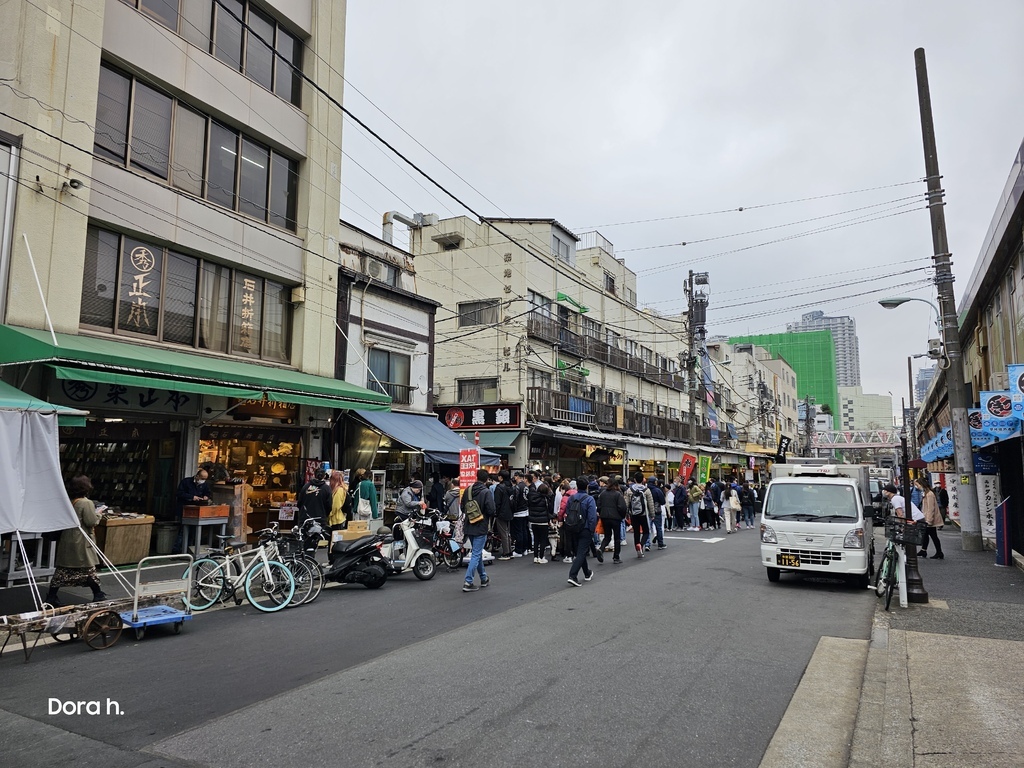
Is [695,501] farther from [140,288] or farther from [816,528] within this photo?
[140,288]

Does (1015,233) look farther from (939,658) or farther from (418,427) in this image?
(418,427)

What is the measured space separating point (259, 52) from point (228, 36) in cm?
97

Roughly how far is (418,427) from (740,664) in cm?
1429

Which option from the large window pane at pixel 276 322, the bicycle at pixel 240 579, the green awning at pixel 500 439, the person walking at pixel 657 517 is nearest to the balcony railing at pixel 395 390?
the large window pane at pixel 276 322

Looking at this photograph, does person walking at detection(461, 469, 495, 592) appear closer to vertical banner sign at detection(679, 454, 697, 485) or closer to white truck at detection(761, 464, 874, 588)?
white truck at detection(761, 464, 874, 588)

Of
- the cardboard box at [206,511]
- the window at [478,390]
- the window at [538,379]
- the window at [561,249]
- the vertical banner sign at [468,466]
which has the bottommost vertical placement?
the cardboard box at [206,511]

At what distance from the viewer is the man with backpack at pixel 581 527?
11.5 m

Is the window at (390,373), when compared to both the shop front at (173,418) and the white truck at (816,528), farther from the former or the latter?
the white truck at (816,528)

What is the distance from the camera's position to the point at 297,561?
10.0 m

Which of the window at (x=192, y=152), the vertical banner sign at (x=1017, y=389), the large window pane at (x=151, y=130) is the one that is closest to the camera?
the vertical banner sign at (x=1017, y=389)

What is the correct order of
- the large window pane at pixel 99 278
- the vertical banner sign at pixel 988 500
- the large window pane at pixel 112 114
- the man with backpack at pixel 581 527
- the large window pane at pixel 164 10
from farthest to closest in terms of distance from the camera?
1. the vertical banner sign at pixel 988 500
2. the large window pane at pixel 164 10
3. the large window pane at pixel 112 114
4. the large window pane at pixel 99 278
5. the man with backpack at pixel 581 527

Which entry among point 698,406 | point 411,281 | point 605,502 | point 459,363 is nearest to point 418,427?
point 411,281

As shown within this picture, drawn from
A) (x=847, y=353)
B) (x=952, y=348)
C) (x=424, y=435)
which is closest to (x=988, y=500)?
(x=952, y=348)

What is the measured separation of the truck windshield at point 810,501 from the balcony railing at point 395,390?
38.4 feet
